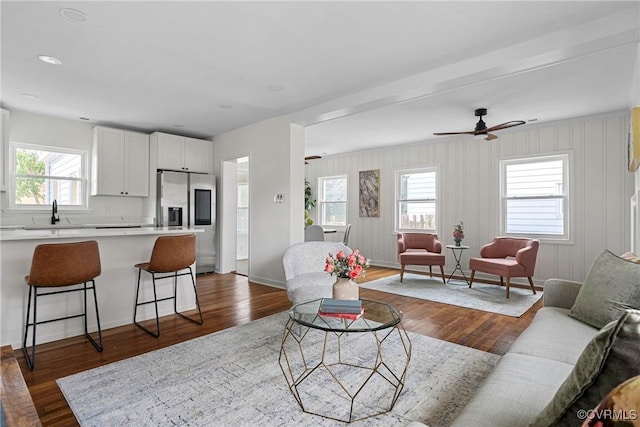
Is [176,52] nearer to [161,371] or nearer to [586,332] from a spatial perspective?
[161,371]

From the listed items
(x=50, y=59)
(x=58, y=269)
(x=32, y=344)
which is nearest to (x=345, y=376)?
(x=58, y=269)

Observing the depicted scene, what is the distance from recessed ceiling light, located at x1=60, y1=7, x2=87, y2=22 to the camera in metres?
2.42

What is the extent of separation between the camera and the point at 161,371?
93.1 inches

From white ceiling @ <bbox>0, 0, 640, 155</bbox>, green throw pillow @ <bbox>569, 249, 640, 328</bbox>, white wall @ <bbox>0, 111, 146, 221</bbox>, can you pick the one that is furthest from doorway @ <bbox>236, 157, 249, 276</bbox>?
green throw pillow @ <bbox>569, 249, 640, 328</bbox>

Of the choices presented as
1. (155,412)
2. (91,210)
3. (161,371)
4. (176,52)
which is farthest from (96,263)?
(91,210)

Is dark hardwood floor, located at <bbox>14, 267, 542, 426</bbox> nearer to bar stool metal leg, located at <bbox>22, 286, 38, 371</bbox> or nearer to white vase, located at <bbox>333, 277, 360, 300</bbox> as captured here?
bar stool metal leg, located at <bbox>22, 286, 38, 371</bbox>

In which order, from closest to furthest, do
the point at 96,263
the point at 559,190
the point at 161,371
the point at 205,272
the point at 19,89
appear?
1. the point at 161,371
2. the point at 96,263
3. the point at 19,89
4. the point at 559,190
5. the point at 205,272

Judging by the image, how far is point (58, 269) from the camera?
2588mm

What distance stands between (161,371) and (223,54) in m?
A: 2.70

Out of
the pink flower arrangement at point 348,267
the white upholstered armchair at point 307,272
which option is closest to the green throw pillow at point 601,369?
the pink flower arrangement at point 348,267

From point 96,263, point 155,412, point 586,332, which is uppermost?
point 96,263

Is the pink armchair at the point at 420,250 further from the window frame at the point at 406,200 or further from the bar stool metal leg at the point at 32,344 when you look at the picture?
the bar stool metal leg at the point at 32,344

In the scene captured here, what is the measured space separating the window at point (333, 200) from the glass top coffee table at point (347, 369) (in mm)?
5450

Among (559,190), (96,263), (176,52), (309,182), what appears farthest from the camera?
(309,182)
